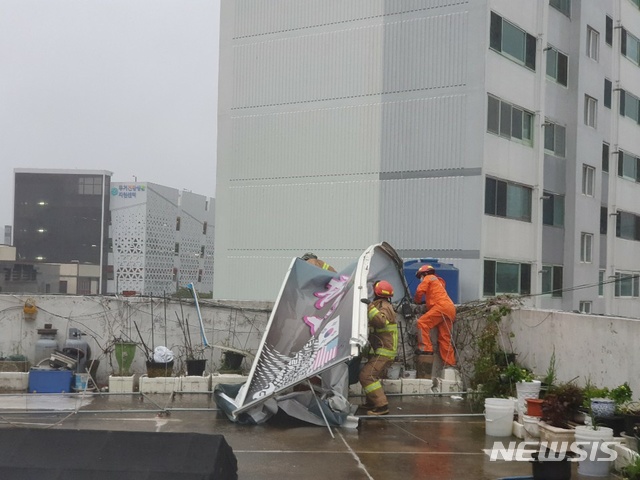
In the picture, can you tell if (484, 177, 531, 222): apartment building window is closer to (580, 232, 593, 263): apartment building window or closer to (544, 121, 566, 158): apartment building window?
(544, 121, 566, 158): apartment building window

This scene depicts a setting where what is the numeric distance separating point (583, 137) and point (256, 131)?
42.6 ft

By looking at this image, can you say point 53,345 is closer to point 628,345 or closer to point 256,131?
point 628,345

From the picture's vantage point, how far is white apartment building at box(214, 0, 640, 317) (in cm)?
2461

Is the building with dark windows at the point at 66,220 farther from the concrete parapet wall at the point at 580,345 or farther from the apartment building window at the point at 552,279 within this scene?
the concrete parapet wall at the point at 580,345

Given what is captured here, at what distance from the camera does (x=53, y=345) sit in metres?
14.5

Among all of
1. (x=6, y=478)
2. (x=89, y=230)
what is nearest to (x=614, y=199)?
(x=89, y=230)

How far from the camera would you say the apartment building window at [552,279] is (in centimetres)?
2891

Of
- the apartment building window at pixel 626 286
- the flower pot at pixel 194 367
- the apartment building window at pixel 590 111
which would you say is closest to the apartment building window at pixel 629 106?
the apartment building window at pixel 590 111

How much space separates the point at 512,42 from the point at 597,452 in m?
20.1

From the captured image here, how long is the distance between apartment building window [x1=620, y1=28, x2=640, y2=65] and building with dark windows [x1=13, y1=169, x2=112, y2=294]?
2396 cm

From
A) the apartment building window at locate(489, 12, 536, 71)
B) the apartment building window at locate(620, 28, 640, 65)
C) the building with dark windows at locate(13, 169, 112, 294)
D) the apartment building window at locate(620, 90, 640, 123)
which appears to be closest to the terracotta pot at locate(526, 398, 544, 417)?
the apartment building window at locate(489, 12, 536, 71)

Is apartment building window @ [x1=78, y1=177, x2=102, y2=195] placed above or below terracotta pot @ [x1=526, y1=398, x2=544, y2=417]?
above

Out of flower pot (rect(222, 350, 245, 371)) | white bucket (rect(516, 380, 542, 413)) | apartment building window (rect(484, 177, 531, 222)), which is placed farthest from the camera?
apartment building window (rect(484, 177, 531, 222))

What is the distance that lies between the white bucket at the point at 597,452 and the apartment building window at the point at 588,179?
24.3 metres
